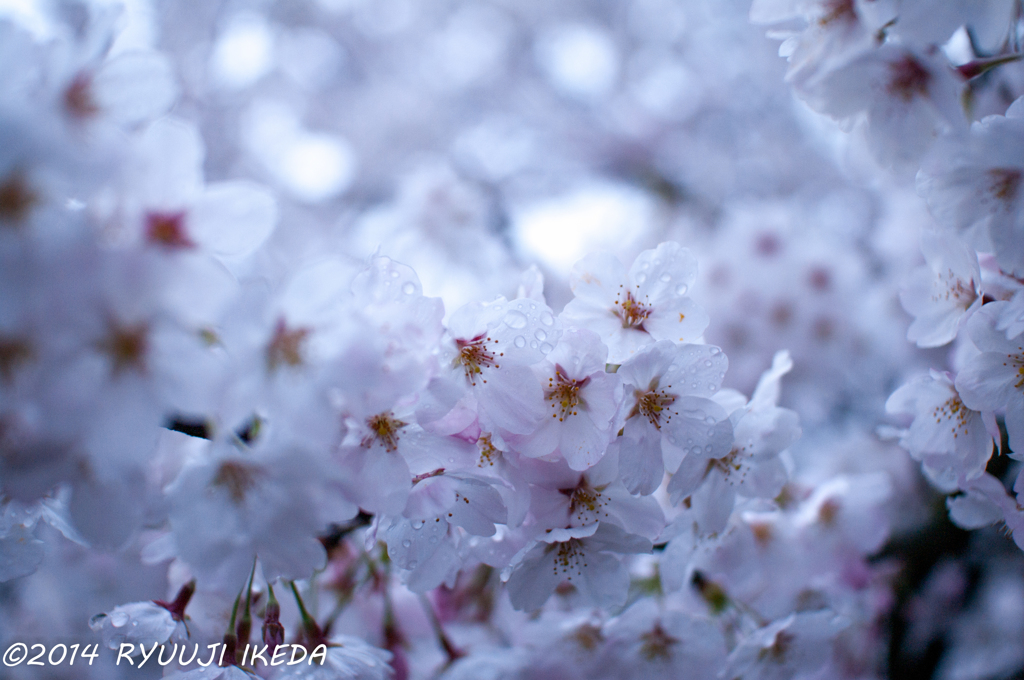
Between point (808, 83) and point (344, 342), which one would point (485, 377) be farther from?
point (808, 83)

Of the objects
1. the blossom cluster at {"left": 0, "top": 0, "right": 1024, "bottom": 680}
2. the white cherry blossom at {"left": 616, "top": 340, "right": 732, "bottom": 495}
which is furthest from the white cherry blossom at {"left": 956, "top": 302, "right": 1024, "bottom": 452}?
the white cherry blossom at {"left": 616, "top": 340, "right": 732, "bottom": 495}

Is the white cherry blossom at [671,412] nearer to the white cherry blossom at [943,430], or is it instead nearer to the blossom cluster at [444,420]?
the blossom cluster at [444,420]

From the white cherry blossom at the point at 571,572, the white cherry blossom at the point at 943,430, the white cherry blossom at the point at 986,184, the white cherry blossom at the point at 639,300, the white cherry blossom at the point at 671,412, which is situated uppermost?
the white cherry blossom at the point at 986,184

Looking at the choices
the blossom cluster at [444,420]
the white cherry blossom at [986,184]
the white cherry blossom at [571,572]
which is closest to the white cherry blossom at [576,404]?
the blossom cluster at [444,420]

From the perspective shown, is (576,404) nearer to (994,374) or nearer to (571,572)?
(571,572)

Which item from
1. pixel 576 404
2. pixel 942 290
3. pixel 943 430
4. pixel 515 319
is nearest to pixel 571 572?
pixel 576 404

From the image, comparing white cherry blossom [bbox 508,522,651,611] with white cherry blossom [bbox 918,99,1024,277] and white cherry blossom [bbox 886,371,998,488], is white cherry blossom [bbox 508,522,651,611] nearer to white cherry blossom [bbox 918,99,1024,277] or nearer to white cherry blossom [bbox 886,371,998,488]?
white cherry blossom [bbox 886,371,998,488]

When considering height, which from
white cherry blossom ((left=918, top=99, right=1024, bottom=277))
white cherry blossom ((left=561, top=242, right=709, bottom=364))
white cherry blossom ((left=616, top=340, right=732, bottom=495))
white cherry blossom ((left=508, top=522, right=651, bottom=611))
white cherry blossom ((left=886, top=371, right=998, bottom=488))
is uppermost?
white cherry blossom ((left=918, top=99, right=1024, bottom=277))

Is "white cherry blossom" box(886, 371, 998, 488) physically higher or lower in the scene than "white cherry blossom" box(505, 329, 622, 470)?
lower

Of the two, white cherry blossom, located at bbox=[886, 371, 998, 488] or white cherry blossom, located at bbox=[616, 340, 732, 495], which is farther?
white cherry blossom, located at bbox=[886, 371, 998, 488]
